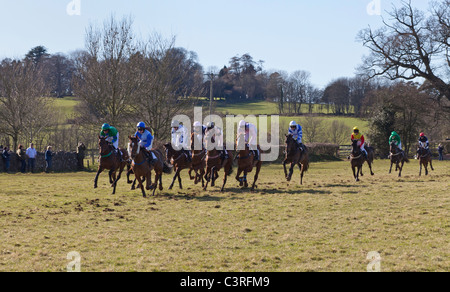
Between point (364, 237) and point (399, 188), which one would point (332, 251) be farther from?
point (399, 188)

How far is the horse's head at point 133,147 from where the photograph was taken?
14734 millimetres

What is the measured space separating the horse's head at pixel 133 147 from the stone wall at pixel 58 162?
60.9ft

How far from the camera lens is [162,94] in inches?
1416

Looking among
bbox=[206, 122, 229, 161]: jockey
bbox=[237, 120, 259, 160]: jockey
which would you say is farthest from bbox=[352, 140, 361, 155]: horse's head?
bbox=[206, 122, 229, 161]: jockey

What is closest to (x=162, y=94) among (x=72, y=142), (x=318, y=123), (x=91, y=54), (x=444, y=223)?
(x=91, y=54)

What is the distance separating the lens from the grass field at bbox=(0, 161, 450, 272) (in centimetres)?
704

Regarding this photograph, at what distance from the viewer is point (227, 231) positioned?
954cm

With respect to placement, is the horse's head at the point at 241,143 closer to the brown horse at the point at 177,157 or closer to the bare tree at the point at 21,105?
the brown horse at the point at 177,157

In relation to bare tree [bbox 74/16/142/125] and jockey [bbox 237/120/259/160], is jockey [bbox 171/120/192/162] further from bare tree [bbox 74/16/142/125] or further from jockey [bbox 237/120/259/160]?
bare tree [bbox 74/16/142/125]

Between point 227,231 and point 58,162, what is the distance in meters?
25.2

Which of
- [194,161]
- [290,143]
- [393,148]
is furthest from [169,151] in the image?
[393,148]

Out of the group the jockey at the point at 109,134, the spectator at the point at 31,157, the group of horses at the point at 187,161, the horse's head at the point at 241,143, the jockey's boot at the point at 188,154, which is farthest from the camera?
the spectator at the point at 31,157

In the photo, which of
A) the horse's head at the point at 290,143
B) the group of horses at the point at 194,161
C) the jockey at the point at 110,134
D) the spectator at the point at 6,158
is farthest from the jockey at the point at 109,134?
the spectator at the point at 6,158
